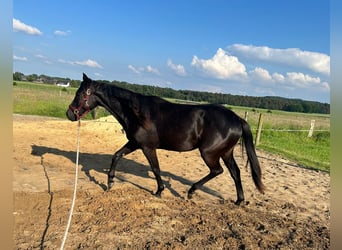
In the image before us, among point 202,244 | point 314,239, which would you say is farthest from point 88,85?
point 314,239

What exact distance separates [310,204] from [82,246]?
14.2 ft

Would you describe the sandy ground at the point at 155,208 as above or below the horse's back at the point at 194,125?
below

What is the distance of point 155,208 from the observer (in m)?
4.87

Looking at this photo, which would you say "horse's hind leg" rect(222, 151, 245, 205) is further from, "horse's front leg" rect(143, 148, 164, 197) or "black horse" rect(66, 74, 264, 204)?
"horse's front leg" rect(143, 148, 164, 197)

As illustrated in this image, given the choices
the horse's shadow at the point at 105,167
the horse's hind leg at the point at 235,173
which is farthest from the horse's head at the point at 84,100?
the horse's hind leg at the point at 235,173

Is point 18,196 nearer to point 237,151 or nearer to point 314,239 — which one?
point 314,239

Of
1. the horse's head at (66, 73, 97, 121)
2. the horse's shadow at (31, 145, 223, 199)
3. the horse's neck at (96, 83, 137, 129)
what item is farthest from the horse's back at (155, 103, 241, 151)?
the horse's head at (66, 73, 97, 121)

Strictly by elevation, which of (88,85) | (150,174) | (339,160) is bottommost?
(150,174)

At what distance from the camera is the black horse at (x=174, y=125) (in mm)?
5371

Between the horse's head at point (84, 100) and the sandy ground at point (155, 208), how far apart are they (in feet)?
4.54

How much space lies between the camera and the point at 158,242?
3.83 metres

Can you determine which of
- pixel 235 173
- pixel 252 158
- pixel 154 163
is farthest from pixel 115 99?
pixel 252 158

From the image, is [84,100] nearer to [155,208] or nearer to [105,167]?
[155,208]

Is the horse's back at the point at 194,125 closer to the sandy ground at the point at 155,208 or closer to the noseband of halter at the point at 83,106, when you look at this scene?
the sandy ground at the point at 155,208
